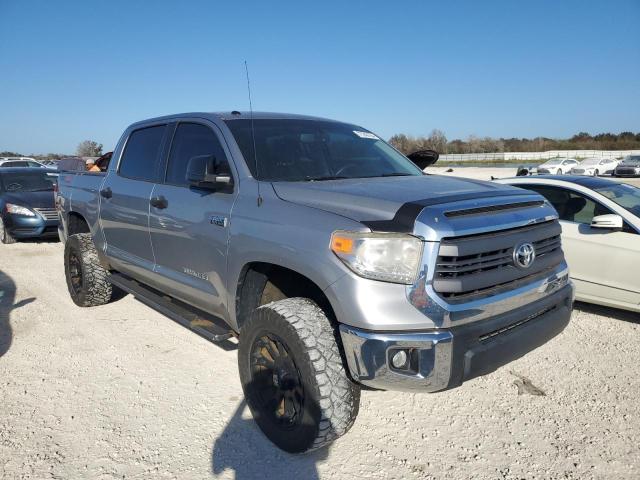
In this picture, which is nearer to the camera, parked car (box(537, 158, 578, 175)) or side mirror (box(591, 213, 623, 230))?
side mirror (box(591, 213, 623, 230))

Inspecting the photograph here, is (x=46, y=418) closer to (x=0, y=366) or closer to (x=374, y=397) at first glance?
(x=0, y=366)

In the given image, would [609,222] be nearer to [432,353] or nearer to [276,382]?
[432,353]

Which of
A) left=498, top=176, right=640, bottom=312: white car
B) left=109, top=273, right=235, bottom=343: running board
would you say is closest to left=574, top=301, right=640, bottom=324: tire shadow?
left=498, top=176, right=640, bottom=312: white car

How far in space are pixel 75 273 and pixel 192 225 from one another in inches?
114

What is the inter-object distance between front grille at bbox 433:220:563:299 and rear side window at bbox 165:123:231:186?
5.93 ft

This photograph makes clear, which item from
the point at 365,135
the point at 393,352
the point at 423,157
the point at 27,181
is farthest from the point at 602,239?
the point at 27,181

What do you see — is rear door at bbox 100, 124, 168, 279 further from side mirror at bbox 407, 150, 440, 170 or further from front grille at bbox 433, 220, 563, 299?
front grille at bbox 433, 220, 563, 299

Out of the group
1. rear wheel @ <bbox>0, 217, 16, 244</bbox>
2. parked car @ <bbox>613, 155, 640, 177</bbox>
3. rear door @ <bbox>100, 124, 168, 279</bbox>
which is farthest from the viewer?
parked car @ <bbox>613, 155, 640, 177</bbox>

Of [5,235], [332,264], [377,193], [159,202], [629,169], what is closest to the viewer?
[332,264]

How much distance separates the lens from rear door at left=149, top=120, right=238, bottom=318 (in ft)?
10.6

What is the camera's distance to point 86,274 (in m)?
5.19

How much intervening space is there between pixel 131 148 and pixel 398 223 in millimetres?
3307

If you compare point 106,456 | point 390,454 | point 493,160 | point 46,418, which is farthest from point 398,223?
point 493,160

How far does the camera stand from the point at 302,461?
2.75 m
